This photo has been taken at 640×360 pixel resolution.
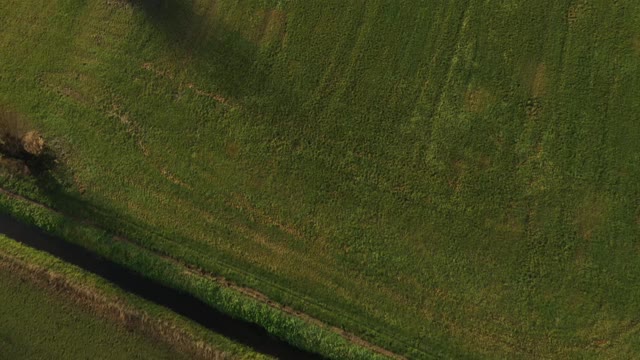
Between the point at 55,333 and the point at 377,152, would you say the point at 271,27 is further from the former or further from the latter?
the point at 55,333

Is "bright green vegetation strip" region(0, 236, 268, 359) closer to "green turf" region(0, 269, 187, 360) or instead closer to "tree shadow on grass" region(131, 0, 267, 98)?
"green turf" region(0, 269, 187, 360)

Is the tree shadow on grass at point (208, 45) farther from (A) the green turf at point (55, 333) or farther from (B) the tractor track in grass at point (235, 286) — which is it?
(A) the green turf at point (55, 333)

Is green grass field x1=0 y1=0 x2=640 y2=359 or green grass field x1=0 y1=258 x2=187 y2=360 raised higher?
green grass field x1=0 y1=0 x2=640 y2=359

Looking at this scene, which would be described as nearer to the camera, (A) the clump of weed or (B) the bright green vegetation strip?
A: (B) the bright green vegetation strip

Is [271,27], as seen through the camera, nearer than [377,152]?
No

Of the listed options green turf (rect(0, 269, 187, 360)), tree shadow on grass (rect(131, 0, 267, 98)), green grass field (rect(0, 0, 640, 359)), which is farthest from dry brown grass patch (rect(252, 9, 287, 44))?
green turf (rect(0, 269, 187, 360))

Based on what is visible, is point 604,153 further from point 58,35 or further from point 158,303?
point 58,35

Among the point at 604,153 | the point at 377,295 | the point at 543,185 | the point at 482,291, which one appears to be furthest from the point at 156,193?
the point at 604,153

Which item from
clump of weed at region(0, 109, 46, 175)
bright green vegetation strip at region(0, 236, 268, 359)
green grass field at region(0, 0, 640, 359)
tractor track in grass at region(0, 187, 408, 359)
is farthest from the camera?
clump of weed at region(0, 109, 46, 175)

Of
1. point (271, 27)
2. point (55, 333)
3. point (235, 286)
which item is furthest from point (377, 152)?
point (55, 333)
